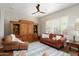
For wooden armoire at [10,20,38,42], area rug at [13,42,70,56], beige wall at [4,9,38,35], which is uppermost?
beige wall at [4,9,38,35]

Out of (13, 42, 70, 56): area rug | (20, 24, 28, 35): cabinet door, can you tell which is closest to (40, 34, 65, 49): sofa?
(13, 42, 70, 56): area rug

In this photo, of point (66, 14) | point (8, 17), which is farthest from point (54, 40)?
point (8, 17)

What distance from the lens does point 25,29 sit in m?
1.69

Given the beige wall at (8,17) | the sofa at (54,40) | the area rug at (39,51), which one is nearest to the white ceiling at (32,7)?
the beige wall at (8,17)

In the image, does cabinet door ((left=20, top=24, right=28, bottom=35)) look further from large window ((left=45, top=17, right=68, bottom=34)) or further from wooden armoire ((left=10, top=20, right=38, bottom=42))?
large window ((left=45, top=17, right=68, bottom=34))

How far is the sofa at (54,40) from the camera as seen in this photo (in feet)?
5.43

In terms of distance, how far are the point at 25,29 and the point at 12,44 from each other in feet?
1.09

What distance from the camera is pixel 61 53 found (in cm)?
167

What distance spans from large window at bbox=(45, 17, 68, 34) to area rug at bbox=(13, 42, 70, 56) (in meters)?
0.30

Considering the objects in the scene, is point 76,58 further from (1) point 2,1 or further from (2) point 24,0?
(1) point 2,1

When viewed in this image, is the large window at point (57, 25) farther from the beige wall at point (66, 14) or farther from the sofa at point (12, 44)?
the sofa at point (12, 44)

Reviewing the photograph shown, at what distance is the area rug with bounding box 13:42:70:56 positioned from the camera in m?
1.67

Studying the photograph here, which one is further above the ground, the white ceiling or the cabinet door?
the white ceiling

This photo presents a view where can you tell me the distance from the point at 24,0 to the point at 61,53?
1.11m
